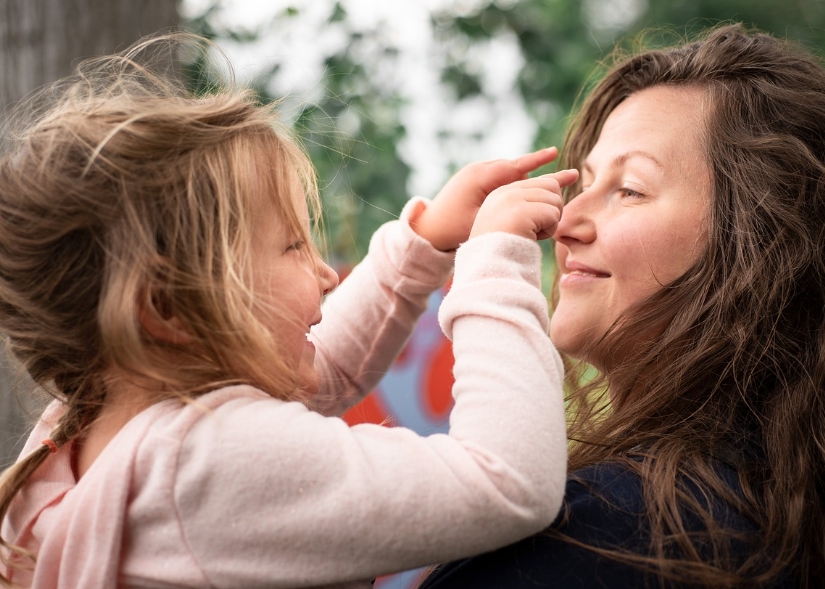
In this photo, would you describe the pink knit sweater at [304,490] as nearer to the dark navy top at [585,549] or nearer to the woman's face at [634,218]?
the dark navy top at [585,549]

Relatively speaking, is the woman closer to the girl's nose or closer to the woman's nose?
the woman's nose

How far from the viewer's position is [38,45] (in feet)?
7.34

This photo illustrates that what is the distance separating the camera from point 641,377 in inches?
66.9

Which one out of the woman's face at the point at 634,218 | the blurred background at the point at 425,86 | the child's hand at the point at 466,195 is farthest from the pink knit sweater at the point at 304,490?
the blurred background at the point at 425,86

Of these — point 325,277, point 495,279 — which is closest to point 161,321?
point 325,277

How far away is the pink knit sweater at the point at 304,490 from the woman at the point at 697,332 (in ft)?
0.65

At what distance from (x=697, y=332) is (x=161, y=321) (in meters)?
0.98

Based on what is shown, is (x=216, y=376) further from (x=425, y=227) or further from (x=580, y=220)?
(x=580, y=220)

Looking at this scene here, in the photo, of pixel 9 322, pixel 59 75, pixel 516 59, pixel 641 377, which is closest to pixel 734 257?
pixel 641 377

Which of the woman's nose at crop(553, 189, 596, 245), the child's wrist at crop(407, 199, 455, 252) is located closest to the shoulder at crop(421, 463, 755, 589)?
the woman's nose at crop(553, 189, 596, 245)

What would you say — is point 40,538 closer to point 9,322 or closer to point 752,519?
point 9,322

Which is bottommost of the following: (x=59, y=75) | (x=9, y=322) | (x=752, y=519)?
(x=752, y=519)

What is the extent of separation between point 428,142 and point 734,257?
8.98 ft

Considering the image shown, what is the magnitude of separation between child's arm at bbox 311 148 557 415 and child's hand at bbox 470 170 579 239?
0.30 meters
